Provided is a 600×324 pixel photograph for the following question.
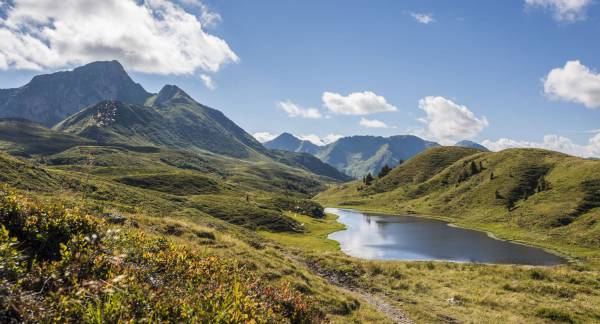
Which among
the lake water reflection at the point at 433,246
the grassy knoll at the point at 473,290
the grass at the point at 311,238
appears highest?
the grassy knoll at the point at 473,290

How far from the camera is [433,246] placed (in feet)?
309

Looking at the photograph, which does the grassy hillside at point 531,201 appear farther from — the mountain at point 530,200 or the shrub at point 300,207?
the shrub at point 300,207

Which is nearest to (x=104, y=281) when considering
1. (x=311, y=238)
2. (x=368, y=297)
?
(x=368, y=297)

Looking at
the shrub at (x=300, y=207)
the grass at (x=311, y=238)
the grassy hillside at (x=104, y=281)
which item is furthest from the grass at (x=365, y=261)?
the shrub at (x=300, y=207)

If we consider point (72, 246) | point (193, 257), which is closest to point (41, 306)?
point (72, 246)

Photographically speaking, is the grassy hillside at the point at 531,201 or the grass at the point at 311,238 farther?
the grassy hillside at the point at 531,201

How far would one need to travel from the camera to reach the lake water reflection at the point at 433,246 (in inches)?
3195

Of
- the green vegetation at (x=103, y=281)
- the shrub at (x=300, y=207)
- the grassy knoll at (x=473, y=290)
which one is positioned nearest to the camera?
the green vegetation at (x=103, y=281)

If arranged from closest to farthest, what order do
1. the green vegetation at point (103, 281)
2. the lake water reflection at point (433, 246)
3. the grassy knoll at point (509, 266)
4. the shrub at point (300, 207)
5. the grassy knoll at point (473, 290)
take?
the green vegetation at point (103, 281)
the grassy knoll at point (473, 290)
the grassy knoll at point (509, 266)
the lake water reflection at point (433, 246)
the shrub at point (300, 207)

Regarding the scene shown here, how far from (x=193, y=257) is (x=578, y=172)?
580 ft

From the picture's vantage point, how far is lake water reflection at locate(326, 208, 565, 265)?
81163mm

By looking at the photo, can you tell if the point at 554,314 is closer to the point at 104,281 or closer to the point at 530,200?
the point at 104,281

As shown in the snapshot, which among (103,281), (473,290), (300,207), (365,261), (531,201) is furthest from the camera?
(300,207)

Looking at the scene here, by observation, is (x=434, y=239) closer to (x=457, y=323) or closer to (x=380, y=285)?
(x=380, y=285)
